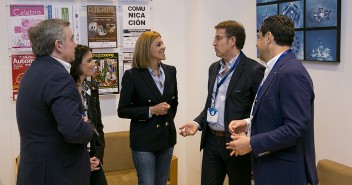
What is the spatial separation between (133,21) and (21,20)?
1128 mm

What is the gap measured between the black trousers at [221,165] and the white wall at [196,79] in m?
0.89

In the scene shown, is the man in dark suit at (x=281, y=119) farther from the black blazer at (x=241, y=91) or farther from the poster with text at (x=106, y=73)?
the poster with text at (x=106, y=73)

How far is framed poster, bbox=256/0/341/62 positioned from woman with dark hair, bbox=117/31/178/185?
124cm

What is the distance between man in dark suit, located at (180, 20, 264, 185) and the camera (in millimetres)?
2805

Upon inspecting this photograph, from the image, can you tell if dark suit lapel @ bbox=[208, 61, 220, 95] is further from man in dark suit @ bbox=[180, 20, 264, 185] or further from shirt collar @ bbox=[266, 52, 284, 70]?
shirt collar @ bbox=[266, 52, 284, 70]

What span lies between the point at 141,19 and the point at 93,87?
170cm

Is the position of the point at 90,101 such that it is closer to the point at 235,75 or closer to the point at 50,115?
the point at 50,115

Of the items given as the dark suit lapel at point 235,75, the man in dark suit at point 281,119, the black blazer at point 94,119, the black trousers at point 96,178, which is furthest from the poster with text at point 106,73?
the man in dark suit at point 281,119

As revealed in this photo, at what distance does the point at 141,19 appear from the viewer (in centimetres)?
436

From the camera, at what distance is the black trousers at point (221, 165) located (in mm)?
2826

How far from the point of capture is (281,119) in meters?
2.14

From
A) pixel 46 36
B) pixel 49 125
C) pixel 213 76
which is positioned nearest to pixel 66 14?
pixel 213 76

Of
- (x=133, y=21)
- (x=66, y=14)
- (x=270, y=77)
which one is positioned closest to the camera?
(x=270, y=77)

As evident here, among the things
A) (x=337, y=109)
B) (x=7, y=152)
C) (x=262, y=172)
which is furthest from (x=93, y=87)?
(x=337, y=109)
